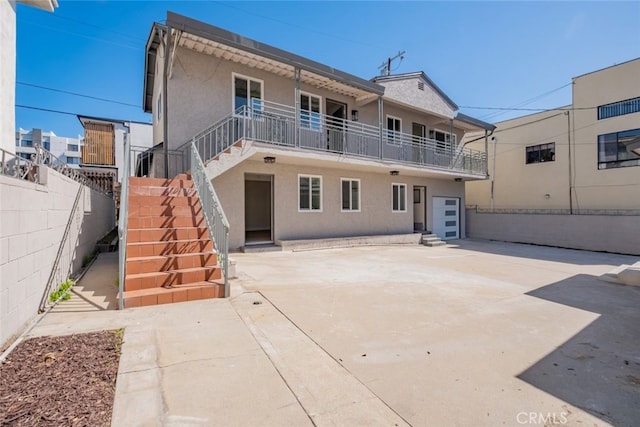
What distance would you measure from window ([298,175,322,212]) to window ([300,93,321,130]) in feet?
6.33

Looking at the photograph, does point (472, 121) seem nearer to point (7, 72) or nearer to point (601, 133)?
point (601, 133)

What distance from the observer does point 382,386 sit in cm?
246

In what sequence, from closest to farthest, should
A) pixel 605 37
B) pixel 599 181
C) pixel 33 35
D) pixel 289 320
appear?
1. pixel 289 320
2. pixel 605 37
3. pixel 33 35
4. pixel 599 181

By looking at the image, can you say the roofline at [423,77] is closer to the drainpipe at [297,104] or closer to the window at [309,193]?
the drainpipe at [297,104]

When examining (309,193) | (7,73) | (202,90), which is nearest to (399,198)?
(309,193)

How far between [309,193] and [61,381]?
9.24 metres

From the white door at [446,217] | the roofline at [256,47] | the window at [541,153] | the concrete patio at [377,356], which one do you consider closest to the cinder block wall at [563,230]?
the white door at [446,217]

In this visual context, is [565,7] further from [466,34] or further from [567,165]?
[567,165]

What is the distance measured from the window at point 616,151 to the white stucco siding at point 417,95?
8284 mm

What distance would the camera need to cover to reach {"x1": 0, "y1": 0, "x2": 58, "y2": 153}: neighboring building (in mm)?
5195

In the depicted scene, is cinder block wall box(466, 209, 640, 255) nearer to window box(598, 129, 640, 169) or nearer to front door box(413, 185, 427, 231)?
front door box(413, 185, 427, 231)

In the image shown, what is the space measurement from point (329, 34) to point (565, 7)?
932 centimetres

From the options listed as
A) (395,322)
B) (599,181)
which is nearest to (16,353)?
(395,322)

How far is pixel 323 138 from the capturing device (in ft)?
35.5
